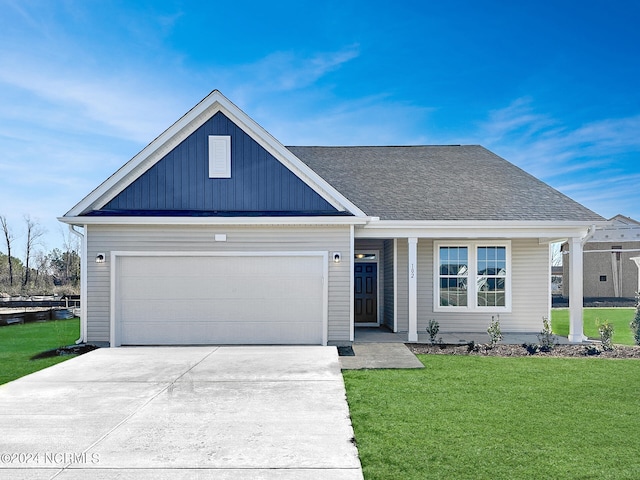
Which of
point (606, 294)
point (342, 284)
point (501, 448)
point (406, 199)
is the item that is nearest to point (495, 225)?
point (406, 199)

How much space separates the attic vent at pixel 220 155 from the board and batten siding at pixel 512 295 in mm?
4918

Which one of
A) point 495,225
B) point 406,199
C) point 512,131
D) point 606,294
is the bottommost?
point 606,294

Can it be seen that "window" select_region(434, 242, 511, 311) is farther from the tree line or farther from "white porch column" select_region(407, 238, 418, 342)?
the tree line

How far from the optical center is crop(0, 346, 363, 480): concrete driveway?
3.94 meters

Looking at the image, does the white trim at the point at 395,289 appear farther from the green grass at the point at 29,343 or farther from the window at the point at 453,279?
the green grass at the point at 29,343

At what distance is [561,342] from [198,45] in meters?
15.1

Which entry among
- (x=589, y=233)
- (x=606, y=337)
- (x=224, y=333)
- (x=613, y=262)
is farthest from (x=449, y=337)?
(x=613, y=262)

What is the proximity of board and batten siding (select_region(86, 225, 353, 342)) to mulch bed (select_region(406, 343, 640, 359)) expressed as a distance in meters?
1.87

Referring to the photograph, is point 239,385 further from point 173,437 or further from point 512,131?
point 512,131

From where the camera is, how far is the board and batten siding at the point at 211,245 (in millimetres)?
10188

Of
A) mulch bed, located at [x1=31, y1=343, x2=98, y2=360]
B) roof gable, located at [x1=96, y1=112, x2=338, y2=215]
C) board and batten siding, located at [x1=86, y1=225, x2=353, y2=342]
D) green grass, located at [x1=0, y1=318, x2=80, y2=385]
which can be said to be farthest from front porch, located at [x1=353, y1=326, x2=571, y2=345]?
green grass, located at [x1=0, y1=318, x2=80, y2=385]

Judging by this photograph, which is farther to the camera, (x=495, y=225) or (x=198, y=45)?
(x=198, y=45)

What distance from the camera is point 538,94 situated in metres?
19.9

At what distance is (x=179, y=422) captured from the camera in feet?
16.6
